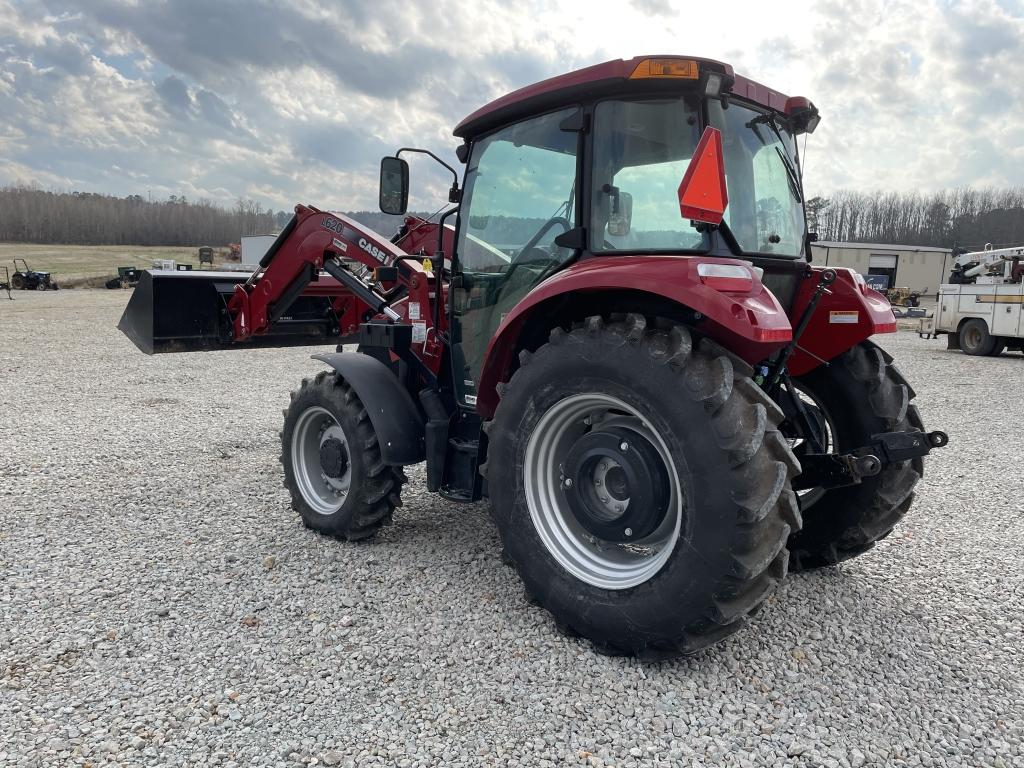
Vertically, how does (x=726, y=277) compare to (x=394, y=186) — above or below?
below

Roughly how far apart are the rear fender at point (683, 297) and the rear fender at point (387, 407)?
100cm

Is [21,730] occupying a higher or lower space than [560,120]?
lower

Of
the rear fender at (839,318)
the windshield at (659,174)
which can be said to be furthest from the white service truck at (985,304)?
the windshield at (659,174)

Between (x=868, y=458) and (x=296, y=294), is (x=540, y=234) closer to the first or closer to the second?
(x=868, y=458)

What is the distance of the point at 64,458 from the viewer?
19.8ft

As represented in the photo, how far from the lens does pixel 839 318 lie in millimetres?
3598

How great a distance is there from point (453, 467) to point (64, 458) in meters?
4.12

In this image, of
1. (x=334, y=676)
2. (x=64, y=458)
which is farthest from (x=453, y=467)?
(x=64, y=458)

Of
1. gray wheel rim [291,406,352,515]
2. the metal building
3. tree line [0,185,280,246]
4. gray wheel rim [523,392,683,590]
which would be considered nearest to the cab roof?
gray wheel rim [523,392,683,590]

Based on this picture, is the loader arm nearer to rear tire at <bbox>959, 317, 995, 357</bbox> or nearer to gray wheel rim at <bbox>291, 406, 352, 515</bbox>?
gray wheel rim at <bbox>291, 406, 352, 515</bbox>

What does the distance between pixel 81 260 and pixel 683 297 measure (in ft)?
213

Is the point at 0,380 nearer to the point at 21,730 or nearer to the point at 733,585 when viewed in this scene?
the point at 21,730

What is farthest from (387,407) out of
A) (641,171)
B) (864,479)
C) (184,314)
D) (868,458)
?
→ (184,314)

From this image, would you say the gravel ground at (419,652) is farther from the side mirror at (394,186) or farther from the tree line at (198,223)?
the tree line at (198,223)
